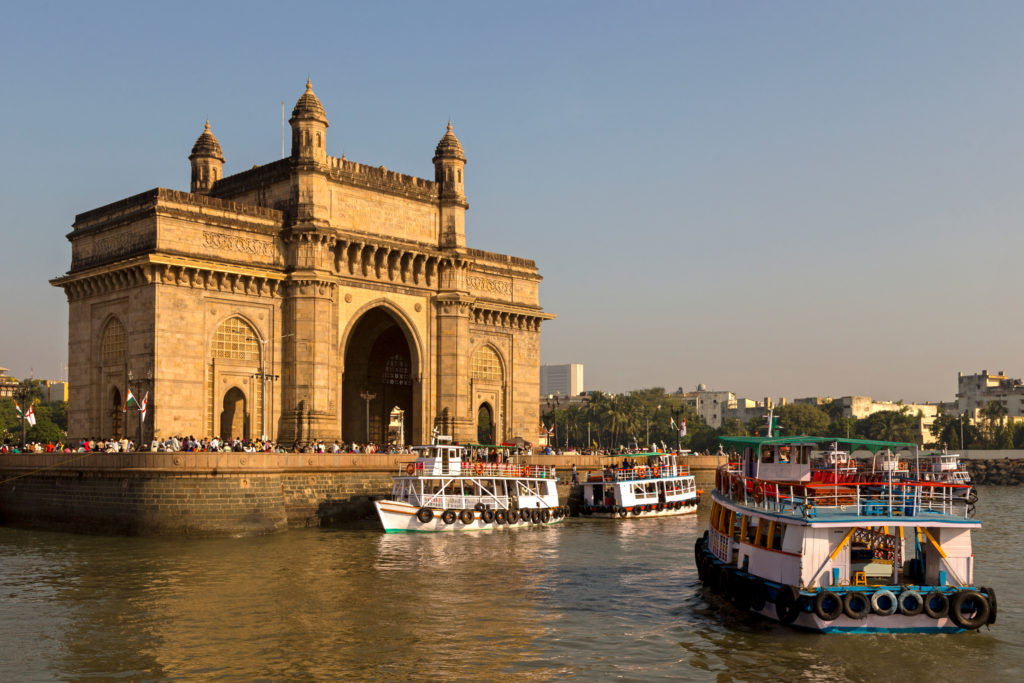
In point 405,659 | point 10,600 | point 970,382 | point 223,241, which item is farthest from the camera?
point 970,382

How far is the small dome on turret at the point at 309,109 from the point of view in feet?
186

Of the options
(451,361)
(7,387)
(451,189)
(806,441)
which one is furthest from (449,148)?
(7,387)

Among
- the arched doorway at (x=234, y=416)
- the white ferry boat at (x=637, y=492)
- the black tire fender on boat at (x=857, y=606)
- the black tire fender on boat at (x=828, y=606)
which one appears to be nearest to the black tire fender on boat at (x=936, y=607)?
the black tire fender on boat at (x=857, y=606)

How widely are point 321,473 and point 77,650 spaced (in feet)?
83.0

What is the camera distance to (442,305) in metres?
63.0

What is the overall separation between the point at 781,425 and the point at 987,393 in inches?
2132

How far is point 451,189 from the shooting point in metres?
64.1

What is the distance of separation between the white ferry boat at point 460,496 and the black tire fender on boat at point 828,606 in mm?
24735

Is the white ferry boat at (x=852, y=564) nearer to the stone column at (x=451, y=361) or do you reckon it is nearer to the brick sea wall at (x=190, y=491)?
the brick sea wall at (x=190, y=491)

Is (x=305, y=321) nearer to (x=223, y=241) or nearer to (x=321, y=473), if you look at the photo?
(x=223, y=241)

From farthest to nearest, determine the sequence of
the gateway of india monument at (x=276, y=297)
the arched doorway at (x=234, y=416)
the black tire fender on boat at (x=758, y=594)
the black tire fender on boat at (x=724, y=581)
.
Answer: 1. the arched doorway at (x=234, y=416)
2. the gateway of india monument at (x=276, y=297)
3. the black tire fender on boat at (x=724, y=581)
4. the black tire fender on boat at (x=758, y=594)

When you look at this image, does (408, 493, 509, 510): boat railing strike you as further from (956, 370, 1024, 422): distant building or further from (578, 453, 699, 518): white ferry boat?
(956, 370, 1024, 422): distant building

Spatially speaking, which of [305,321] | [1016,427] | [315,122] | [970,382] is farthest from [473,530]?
[970,382]

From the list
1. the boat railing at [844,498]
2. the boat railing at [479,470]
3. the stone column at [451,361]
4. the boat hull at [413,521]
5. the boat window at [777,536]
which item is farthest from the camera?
the stone column at [451,361]
